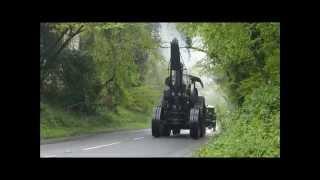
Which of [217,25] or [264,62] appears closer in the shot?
[264,62]

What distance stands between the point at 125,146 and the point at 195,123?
4024 millimetres

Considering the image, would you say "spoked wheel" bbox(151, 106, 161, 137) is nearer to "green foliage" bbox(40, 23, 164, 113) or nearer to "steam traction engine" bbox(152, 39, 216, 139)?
"steam traction engine" bbox(152, 39, 216, 139)

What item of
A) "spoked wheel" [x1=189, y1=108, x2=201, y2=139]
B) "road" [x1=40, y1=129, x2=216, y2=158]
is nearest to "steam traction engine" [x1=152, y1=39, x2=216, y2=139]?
"spoked wheel" [x1=189, y1=108, x2=201, y2=139]

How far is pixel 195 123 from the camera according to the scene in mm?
17031

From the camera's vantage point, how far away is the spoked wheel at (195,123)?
16.7 meters

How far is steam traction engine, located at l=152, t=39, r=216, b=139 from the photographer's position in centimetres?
1708

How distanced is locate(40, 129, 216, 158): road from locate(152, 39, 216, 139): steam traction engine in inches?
12.9

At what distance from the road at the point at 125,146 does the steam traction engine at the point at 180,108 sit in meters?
0.33

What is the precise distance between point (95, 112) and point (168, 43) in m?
2.86

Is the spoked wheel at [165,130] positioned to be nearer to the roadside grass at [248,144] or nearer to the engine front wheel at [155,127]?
the engine front wheel at [155,127]
